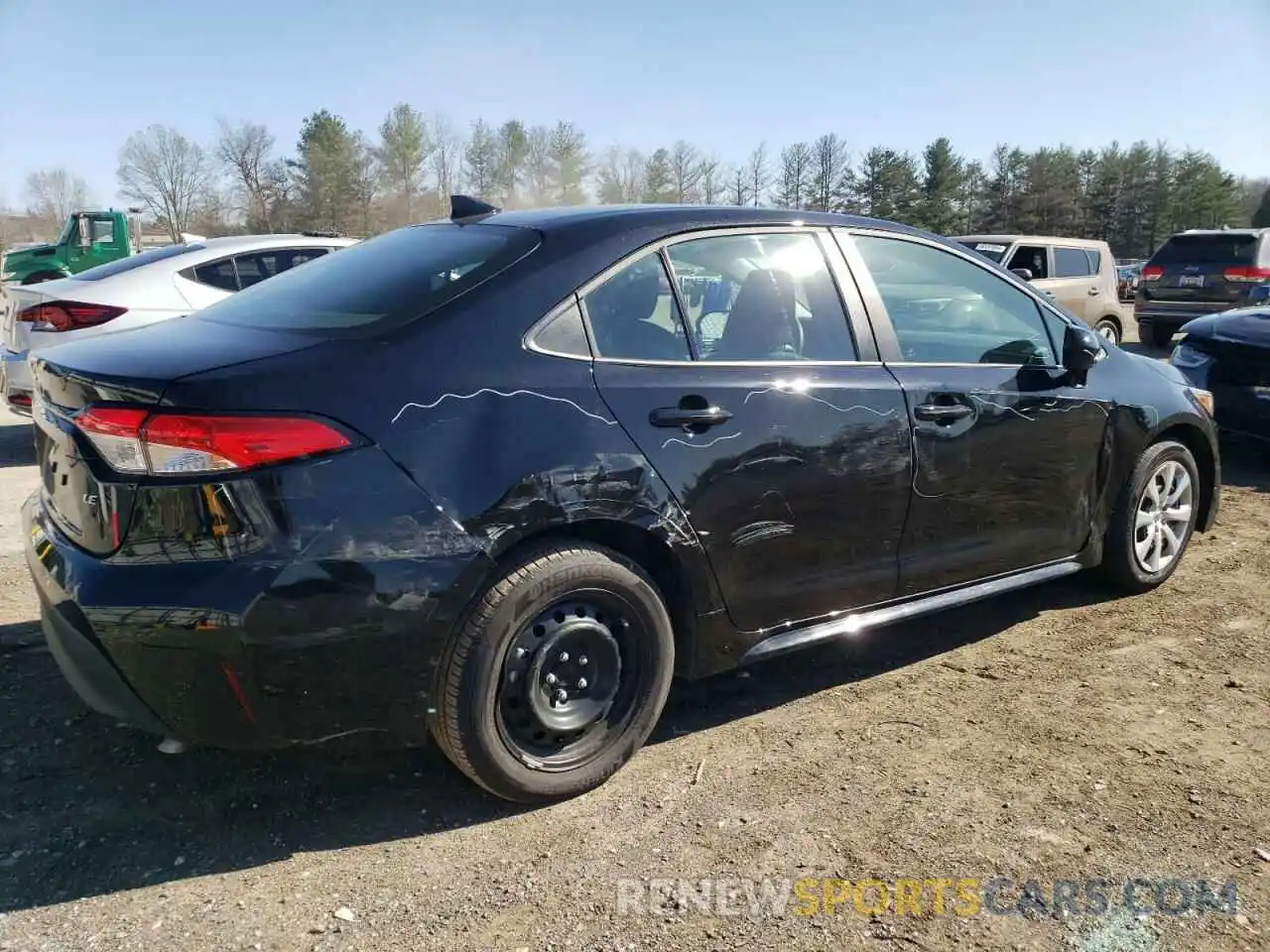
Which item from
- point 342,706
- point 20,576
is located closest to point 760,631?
point 342,706

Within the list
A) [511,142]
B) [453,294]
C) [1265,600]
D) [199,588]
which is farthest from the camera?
[511,142]

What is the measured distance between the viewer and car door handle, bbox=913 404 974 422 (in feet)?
11.0

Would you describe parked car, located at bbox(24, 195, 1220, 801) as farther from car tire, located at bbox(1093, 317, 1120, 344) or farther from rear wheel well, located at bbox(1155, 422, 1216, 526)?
car tire, located at bbox(1093, 317, 1120, 344)

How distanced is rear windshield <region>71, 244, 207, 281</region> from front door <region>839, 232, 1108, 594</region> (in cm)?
567

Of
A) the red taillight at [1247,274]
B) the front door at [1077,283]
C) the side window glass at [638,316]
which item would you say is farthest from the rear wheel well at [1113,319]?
the side window glass at [638,316]

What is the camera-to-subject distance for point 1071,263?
13.0 meters

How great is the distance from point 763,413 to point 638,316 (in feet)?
1.58

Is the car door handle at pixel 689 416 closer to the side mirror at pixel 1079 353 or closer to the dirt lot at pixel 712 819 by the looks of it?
the dirt lot at pixel 712 819

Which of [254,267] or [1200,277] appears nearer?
[254,267]

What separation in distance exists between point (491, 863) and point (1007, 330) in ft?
9.14

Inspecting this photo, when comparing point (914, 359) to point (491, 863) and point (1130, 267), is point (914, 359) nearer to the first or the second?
point (491, 863)

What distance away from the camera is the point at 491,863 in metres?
2.50

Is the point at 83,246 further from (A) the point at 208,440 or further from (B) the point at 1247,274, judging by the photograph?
(A) the point at 208,440

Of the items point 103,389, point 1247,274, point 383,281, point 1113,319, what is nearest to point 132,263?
point 383,281
